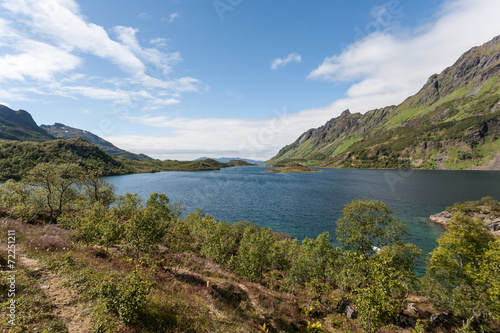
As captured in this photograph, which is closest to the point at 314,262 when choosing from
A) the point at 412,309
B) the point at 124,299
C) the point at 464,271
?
the point at 412,309

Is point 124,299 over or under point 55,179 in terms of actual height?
under

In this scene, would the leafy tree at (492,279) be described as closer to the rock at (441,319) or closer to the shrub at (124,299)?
the rock at (441,319)

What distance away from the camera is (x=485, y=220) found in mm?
77125

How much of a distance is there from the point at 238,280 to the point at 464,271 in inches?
1320

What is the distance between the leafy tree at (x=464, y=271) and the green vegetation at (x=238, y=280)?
15cm

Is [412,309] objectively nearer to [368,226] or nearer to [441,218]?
[368,226]

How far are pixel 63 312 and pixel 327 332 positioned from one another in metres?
28.0

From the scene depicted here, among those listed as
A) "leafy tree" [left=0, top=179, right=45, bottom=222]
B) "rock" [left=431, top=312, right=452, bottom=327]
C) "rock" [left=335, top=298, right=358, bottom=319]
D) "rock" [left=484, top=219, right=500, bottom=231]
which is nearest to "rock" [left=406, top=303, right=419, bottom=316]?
"rock" [left=431, top=312, right=452, bottom=327]

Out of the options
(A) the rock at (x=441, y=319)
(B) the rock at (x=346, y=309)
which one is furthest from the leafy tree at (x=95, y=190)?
(A) the rock at (x=441, y=319)

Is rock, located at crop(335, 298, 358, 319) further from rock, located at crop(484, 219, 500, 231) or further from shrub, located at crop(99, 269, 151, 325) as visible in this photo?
rock, located at crop(484, 219, 500, 231)

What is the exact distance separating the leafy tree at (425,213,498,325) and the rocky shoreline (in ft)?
152

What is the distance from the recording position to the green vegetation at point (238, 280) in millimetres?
14359

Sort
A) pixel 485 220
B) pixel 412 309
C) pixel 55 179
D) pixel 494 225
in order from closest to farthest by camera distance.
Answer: pixel 412 309 < pixel 55 179 < pixel 494 225 < pixel 485 220

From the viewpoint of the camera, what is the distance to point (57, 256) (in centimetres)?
2047
